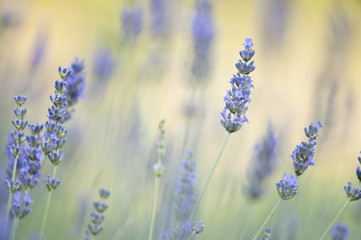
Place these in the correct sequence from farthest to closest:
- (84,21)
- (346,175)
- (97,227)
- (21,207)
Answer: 1. (84,21)
2. (346,175)
3. (97,227)
4. (21,207)

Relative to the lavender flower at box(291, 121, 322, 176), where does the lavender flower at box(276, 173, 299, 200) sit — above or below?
below

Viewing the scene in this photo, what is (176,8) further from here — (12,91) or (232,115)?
(232,115)

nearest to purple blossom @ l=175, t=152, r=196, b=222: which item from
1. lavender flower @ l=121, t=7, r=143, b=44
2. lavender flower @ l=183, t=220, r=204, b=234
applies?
lavender flower @ l=183, t=220, r=204, b=234

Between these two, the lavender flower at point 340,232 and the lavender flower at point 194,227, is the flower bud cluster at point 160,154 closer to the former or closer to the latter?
the lavender flower at point 194,227

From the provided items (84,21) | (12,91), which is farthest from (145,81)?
(84,21)

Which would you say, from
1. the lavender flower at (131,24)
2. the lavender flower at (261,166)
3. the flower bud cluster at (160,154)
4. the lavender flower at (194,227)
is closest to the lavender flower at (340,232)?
the lavender flower at (261,166)

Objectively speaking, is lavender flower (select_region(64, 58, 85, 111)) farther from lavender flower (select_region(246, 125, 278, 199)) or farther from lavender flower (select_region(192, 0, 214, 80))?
lavender flower (select_region(192, 0, 214, 80))
